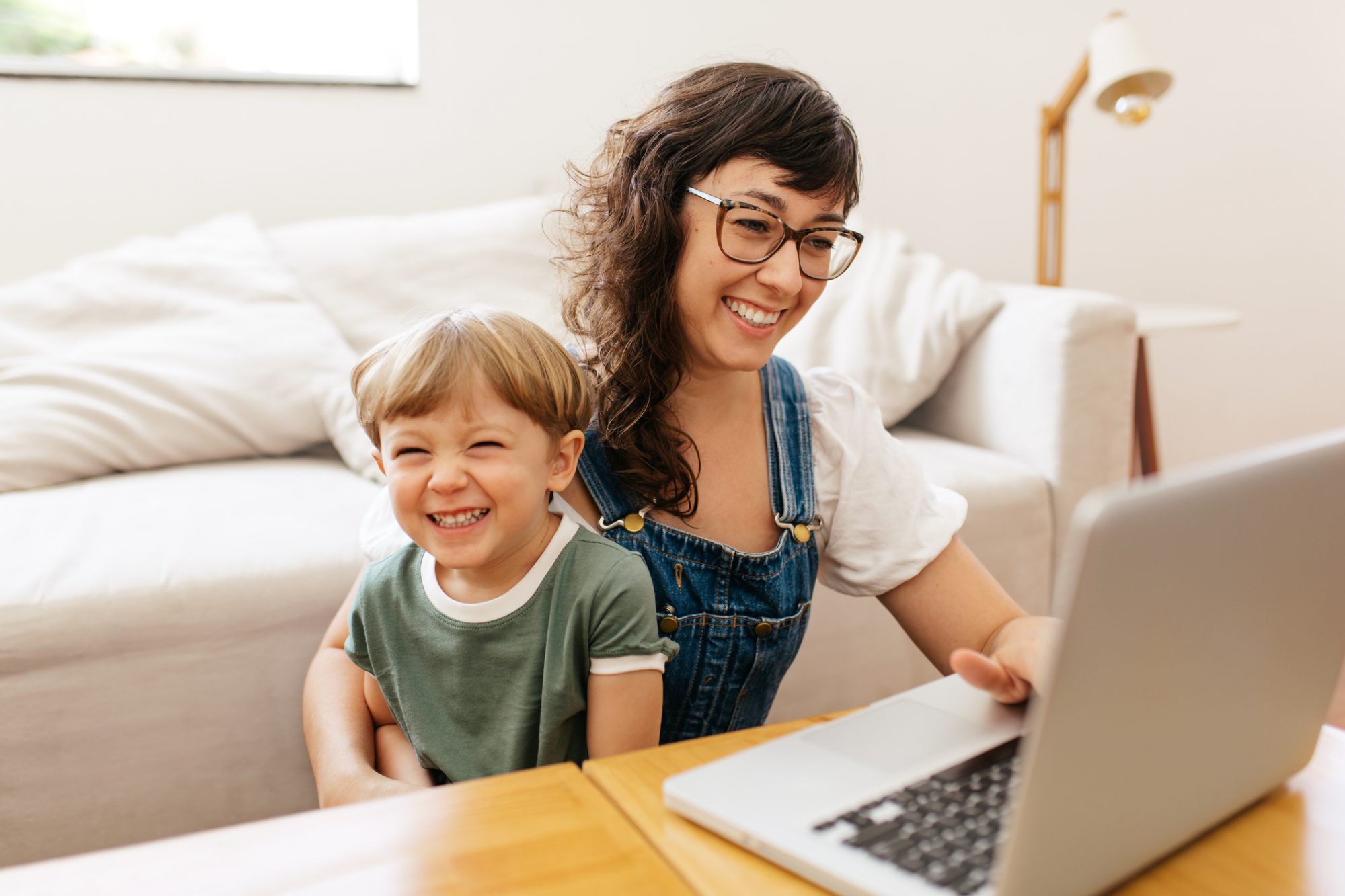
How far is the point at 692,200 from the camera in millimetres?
961

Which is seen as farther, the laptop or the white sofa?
the white sofa

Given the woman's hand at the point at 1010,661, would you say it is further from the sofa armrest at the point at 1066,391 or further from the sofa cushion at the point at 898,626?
the sofa armrest at the point at 1066,391

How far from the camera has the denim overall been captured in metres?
0.96

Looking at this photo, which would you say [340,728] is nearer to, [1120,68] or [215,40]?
[215,40]

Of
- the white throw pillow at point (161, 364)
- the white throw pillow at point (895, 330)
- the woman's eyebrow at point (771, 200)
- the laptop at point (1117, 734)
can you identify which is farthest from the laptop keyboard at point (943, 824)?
the white throw pillow at point (895, 330)

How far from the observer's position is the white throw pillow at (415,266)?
72.2 inches

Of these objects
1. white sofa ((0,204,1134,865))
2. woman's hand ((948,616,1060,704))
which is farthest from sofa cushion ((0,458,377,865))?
woman's hand ((948,616,1060,704))

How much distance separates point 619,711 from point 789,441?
33 cm

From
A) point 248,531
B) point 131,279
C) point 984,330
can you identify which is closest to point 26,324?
point 131,279

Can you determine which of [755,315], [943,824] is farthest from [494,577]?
[943,824]

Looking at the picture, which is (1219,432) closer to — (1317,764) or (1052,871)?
(1317,764)

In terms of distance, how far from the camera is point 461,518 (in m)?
0.82

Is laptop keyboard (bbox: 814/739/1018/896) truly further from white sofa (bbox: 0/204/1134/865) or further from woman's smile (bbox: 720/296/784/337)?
white sofa (bbox: 0/204/1134/865)

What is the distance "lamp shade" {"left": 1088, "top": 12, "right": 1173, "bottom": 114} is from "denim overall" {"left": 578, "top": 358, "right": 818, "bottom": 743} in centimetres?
143
